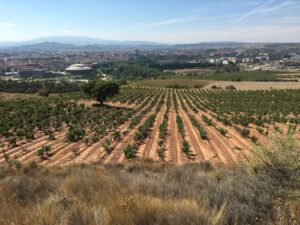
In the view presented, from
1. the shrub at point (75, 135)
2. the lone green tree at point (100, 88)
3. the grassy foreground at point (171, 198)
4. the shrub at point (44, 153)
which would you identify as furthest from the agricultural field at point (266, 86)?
the grassy foreground at point (171, 198)

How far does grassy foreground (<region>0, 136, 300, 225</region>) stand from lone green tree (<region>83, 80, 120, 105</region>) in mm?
38039

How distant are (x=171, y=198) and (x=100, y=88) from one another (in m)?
40.9

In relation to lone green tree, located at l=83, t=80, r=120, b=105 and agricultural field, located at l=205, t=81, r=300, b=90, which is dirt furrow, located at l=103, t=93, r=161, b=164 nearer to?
lone green tree, located at l=83, t=80, r=120, b=105

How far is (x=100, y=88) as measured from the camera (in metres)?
45.9

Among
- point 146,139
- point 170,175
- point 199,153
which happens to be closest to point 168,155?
point 199,153

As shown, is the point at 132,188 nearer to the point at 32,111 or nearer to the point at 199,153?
the point at 199,153

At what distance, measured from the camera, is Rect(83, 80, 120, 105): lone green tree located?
151ft

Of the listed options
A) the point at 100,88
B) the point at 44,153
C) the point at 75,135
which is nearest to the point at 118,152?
the point at 44,153

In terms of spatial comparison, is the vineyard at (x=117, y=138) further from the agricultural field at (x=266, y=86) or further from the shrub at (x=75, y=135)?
the agricultural field at (x=266, y=86)

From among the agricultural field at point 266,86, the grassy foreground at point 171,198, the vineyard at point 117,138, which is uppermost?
the grassy foreground at point 171,198

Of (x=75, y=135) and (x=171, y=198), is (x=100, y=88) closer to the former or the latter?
(x=75, y=135)

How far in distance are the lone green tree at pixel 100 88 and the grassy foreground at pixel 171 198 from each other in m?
38.0

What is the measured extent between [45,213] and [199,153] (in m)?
17.4

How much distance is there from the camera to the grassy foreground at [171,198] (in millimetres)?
4723
